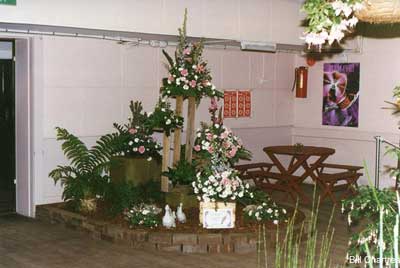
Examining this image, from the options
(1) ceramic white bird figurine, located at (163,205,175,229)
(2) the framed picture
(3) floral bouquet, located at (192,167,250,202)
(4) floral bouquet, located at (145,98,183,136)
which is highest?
(2) the framed picture

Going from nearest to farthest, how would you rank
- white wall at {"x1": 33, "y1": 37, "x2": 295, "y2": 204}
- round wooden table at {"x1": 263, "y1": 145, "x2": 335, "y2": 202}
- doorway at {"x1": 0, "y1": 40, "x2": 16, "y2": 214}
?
white wall at {"x1": 33, "y1": 37, "x2": 295, "y2": 204}, doorway at {"x1": 0, "y1": 40, "x2": 16, "y2": 214}, round wooden table at {"x1": 263, "y1": 145, "x2": 335, "y2": 202}

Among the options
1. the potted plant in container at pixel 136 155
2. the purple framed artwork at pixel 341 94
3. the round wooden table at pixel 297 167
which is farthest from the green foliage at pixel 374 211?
the purple framed artwork at pixel 341 94

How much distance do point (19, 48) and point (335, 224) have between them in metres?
4.75

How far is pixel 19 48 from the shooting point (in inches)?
351

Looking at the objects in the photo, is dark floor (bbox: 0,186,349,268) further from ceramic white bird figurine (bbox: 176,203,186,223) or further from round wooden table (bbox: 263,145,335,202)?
round wooden table (bbox: 263,145,335,202)

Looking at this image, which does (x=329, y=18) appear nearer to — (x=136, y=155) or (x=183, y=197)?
(x=183, y=197)

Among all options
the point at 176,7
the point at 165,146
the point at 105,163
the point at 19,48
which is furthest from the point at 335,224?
the point at 19,48

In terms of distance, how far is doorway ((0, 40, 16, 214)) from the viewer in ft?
29.6

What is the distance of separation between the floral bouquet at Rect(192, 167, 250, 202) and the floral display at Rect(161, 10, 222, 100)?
1.01m

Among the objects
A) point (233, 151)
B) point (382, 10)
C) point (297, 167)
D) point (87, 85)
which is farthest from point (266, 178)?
point (382, 10)

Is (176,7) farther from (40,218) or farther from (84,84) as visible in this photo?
(40,218)

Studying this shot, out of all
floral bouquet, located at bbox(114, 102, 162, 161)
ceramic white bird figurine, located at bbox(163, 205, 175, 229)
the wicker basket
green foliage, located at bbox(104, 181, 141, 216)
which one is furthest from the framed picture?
the wicker basket

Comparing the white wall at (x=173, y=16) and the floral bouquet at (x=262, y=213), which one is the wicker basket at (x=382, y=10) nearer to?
the floral bouquet at (x=262, y=213)

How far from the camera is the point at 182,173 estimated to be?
8.03 metres
